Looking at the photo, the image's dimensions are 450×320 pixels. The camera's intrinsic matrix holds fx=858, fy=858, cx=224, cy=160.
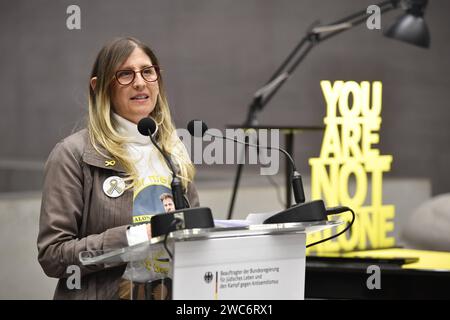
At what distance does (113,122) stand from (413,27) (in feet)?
9.97

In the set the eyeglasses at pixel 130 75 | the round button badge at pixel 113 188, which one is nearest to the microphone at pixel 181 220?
the round button badge at pixel 113 188

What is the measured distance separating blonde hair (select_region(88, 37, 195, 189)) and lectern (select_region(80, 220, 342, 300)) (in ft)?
1.14

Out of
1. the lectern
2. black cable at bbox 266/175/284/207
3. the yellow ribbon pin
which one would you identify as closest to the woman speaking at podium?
the yellow ribbon pin

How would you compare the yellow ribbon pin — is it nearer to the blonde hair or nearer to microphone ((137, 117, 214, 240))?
the blonde hair

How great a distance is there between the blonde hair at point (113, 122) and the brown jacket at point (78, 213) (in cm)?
3

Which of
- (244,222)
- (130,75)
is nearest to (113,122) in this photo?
(130,75)

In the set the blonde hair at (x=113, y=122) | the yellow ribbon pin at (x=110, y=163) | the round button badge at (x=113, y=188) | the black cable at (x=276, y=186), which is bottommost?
the black cable at (x=276, y=186)

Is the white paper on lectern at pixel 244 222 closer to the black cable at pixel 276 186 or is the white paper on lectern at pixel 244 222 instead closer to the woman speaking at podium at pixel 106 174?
the woman speaking at podium at pixel 106 174

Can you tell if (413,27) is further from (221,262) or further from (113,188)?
(221,262)

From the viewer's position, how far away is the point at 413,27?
16.0 ft

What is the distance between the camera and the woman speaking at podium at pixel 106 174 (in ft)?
6.79

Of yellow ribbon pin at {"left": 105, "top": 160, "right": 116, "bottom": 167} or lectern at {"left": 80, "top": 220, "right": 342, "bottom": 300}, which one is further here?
yellow ribbon pin at {"left": 105, "top": 160, "right": 116, "bottom": 167}

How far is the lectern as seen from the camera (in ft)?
5.51
